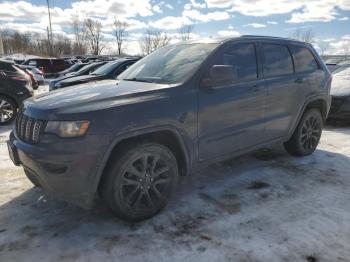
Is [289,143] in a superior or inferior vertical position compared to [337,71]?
inferior

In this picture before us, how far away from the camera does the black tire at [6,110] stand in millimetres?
8297

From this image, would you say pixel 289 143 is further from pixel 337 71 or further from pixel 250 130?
pixel 337 71

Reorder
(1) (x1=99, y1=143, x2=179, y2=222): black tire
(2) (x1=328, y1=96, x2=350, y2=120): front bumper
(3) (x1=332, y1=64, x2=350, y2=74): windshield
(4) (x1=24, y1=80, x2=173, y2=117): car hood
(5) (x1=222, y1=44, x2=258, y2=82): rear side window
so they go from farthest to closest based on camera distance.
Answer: (3) (x1=332, y1=64, x2=350, y2=74): windshield
(2) (x1=328, y1=96, x2=350, y2=120): front bumper
(5) (x1=222, y1=44, x2=258, y2=82): rear side window
(1) (x1=99, y1=143, x2=179, y2=222): black tire
(4) (x1=24, y1=80, x2=173, y2=117): car hood

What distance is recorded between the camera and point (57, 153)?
2814 mm

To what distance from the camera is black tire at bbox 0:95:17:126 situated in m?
8.30

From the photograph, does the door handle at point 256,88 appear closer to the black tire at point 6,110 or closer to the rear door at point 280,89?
the rear door at point 280,89

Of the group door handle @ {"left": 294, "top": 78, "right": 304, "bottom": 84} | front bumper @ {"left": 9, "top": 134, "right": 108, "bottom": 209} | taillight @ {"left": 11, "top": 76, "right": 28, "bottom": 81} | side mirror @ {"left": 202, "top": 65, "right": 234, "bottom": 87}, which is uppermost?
side mirror @ {"left": 202, "top": 65, "right": 234, "bottom": 87}

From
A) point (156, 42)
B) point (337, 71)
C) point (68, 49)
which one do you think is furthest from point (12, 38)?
point (337, 71)

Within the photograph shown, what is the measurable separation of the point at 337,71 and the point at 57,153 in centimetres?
875

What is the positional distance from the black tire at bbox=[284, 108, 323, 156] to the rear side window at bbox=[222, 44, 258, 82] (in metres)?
1.44

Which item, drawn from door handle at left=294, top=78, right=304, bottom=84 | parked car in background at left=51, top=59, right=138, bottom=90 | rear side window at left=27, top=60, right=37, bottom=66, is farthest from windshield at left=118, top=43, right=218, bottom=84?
rear side window at left=27, top=60, right=37, bottom=66

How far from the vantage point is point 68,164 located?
9.30ft

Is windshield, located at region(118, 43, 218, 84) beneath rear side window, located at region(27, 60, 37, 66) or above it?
above

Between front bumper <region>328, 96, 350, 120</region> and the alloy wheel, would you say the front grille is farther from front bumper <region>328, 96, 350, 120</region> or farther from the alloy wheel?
front bumper <region>328, 96, 350, 120</region>
